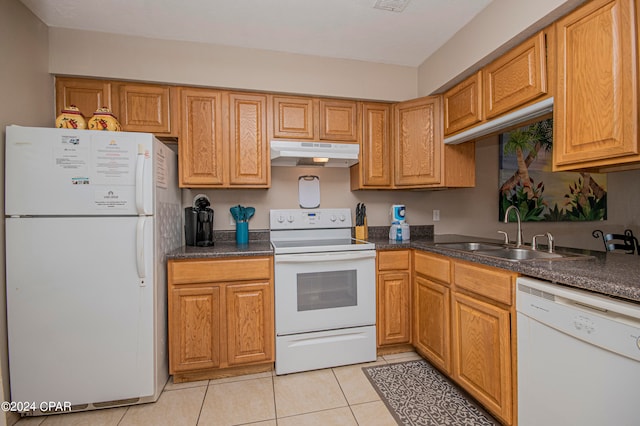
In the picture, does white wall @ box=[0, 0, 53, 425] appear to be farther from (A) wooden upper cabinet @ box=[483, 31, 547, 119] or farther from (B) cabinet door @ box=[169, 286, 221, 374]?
(A) wooden upper cabinet @ box=[483, 31, 547, 119]

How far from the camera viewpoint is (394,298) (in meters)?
2.33

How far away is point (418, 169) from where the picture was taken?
8.39ft

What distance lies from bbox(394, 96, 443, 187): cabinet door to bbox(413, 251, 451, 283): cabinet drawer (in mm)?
690

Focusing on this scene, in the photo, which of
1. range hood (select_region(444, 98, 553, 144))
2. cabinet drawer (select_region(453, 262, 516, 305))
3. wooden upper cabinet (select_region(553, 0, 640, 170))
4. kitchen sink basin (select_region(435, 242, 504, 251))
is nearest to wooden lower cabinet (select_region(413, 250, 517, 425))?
cabinet drawer (select_region(453, 262, 516, 305))

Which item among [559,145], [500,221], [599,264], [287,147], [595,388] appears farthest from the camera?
[500,221]

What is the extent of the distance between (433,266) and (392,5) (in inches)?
68.6

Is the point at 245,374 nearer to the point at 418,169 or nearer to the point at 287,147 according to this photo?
the point at 287,147

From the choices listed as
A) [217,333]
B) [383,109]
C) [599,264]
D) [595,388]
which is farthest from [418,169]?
[217,333]

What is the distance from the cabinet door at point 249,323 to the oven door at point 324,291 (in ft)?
0.26

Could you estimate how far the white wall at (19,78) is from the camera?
163 centimetres

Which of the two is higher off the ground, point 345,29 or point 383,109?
point 345,29

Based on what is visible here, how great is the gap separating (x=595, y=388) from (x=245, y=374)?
6.39ft

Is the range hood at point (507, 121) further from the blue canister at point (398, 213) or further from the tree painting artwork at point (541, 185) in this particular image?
the tree painting artwork at point (541, 185)

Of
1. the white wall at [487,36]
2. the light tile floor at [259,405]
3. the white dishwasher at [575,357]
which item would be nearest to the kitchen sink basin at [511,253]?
the white dishwasher at [575,357]
